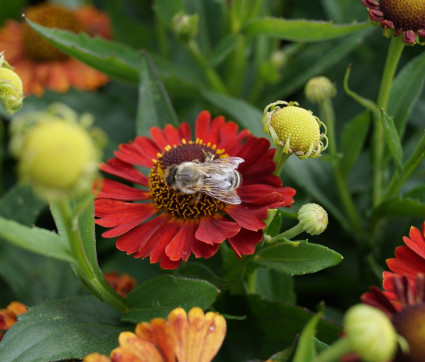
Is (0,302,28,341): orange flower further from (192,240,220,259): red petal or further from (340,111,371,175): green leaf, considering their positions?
(340,111,371,175): green leaf

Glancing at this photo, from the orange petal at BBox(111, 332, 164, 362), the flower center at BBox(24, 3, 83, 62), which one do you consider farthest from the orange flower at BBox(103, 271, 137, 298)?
the flower center at BBox(24, 3, 83, 62)

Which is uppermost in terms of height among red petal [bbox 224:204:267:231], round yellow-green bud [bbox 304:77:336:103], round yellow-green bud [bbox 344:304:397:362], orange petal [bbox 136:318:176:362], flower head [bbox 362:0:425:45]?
flower head [bbox 362:0:425:45]

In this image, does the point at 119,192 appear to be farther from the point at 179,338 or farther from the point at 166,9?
the point at 166,9

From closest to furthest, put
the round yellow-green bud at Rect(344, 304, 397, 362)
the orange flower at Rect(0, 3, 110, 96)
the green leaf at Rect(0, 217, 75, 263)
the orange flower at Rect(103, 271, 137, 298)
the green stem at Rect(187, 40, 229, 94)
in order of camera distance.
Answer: the round yellow-green bud at Rect(344, 304, 397, 362) → the green leaf at Rect(0, 217, 75, 263) → the orange flower at Rect(103, 271, 137, 298) → the green stem at Rect(187, 40, 229, 94) → the orange flower at Rect(0, 3, 110, 96)

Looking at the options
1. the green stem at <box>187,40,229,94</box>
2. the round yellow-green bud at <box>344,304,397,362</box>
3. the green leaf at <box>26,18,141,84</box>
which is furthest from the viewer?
the green stem at <box>187,40,229,94</box>

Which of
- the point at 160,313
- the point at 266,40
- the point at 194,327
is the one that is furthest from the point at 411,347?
the point at 266,40

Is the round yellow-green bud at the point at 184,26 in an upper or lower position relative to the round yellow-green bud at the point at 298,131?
upper

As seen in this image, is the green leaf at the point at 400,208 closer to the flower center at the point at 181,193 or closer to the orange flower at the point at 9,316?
the flower center at the point at 181,193

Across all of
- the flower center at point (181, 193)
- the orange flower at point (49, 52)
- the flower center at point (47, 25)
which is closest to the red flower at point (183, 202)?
the flower center at point (181, 193)
